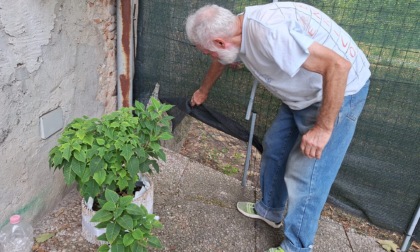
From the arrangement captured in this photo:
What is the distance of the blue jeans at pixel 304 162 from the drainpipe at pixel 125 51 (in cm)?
133

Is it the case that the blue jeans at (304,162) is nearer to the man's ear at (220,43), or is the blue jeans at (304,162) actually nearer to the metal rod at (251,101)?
the metal rod at (251,101)

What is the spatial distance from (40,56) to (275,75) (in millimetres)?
1409

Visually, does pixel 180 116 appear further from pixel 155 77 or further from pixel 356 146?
pixel 356 146

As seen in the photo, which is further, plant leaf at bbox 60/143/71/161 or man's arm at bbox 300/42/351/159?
plant leaf at bbox 60/143/71/161

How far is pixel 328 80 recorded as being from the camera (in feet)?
5.88

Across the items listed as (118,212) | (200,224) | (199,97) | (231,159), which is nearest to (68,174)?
(118,212)

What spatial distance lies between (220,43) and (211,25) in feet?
0.38

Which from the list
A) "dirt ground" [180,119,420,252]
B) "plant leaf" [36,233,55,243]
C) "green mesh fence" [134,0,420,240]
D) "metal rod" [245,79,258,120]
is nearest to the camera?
"plant leaf" [36,233,55,243]

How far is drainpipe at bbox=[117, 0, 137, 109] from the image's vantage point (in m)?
2.82

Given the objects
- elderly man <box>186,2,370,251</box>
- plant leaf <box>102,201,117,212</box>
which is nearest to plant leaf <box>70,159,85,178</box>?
plant leaf <box>102,201,117,212</box>

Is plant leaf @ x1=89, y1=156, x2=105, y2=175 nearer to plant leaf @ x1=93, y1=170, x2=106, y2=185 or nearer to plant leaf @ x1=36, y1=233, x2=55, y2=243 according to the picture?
plant leaf @ x1=93, y1=170, x2=106, y2=185

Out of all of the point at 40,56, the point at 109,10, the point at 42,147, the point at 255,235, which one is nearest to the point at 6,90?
the point at 40,56

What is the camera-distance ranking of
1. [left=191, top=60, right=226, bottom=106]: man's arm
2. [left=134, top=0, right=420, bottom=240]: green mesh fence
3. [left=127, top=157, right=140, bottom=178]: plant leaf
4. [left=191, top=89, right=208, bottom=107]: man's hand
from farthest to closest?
[left=191, top=89, right=208, bottom=107]: man's hand
[left=191, top=60, right=226, bottom=106]: man's arm
[left=134, top=0, right=420, bottom=240]: green mesh fence
[left=127, top=157, right=140, bottom=178]: plant leaf

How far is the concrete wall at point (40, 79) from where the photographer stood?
6.37ft
